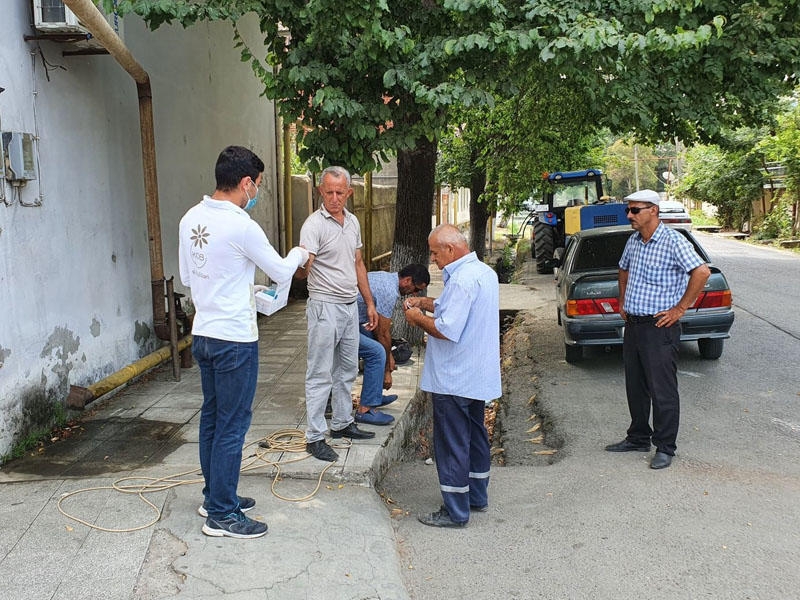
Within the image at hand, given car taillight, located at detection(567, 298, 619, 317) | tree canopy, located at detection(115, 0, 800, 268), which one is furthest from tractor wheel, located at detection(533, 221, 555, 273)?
tree canopy, located at detection(115, 0, 800, 268)

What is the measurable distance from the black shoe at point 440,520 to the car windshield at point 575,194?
15848 mm

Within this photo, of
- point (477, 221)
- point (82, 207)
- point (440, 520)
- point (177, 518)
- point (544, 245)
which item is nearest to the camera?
point (177, 518)

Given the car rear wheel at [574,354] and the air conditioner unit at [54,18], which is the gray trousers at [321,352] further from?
the car rear wheel at [574,354]

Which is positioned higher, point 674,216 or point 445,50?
point 445,50

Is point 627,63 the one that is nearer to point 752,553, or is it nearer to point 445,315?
point 445,315

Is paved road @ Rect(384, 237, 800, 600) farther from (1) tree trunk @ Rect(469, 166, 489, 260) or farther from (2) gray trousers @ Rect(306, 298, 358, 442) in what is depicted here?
(1) tree trunk @ Rect(469, 166, 489, 260)

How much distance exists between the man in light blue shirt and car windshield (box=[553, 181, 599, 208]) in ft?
51.6

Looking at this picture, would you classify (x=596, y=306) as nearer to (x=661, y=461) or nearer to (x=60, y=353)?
(x=661, y=461)

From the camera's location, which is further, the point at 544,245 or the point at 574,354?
the point at 544,245

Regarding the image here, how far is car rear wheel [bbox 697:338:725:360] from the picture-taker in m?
8.20

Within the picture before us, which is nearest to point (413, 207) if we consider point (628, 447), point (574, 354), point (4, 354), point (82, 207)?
point (574, 354)

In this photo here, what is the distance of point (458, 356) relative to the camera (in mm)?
4094

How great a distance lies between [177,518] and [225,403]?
0.80 m

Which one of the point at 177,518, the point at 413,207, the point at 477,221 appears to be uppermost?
the point at 413,207
